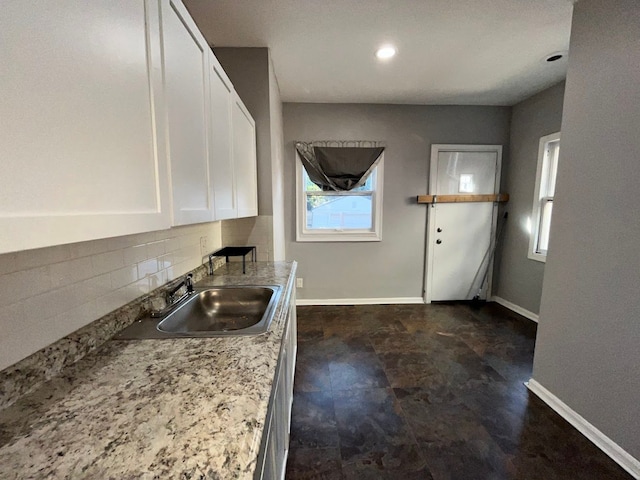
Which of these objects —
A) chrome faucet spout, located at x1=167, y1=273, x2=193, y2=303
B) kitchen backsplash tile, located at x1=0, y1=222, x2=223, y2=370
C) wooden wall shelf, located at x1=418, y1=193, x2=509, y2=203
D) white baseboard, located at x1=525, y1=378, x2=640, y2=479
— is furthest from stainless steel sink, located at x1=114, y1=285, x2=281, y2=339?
wooden wall shelf, located at x1=418, y1=193, x2=509, y2=203

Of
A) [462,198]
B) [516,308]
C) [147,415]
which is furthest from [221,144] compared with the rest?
[516,308]

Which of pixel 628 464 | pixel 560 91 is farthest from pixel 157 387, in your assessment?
pixel 560 91

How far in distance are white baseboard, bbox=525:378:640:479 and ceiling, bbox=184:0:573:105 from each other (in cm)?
250

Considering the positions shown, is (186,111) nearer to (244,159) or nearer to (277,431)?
(244,159)

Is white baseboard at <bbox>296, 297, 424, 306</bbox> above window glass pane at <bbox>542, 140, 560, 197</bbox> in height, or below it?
Result: below

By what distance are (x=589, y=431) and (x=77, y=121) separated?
2.61m

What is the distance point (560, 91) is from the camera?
2.79m

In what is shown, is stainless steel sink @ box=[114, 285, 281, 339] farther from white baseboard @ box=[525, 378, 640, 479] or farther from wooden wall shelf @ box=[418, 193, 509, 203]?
wooden wall shelf @ box=[418, 193, 509, 203]

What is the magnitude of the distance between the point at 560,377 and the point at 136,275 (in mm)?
2506

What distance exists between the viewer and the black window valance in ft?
10.9

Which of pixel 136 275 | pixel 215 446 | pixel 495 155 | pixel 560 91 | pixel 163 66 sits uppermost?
pixel 560 91

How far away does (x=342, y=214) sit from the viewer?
3.58 meters

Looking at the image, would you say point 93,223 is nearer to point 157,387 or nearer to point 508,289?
point 157,387

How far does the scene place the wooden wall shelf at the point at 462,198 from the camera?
3461 millimetres
